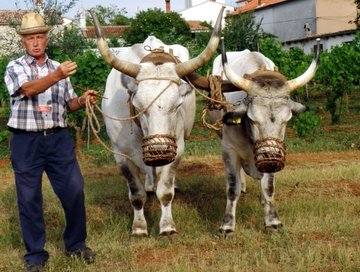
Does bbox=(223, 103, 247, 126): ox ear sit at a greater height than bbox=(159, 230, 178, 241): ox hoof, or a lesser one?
greater

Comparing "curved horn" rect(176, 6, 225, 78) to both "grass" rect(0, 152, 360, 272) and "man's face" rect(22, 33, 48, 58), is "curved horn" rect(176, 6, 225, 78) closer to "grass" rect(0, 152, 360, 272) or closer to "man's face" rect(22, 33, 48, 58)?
"man's face" rect(22, 33, 48, 58)

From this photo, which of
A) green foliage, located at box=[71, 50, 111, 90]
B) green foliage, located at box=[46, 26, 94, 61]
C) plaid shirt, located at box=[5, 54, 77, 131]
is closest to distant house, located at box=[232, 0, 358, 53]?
green foliage, located at box=[46, 26, 94, 61]

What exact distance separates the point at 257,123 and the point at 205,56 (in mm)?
803

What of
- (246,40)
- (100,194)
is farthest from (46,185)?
(246,40)

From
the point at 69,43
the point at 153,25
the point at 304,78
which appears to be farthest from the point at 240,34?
the point at 304,78

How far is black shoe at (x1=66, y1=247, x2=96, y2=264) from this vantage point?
549 centimetres

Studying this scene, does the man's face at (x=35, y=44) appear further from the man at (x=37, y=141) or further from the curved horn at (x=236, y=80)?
the curved horn at (x=236, y=80)

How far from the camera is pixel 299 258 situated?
17.1 ft

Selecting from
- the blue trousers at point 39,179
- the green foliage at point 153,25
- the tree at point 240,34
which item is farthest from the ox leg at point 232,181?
the green foliage at point 153,25

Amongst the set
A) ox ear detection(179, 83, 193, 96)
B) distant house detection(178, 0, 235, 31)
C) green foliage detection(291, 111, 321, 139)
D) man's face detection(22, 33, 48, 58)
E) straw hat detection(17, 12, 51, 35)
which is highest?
distant house detection(178, 0, 235, 31)

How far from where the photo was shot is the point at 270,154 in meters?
5.27

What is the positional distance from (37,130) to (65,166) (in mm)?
422

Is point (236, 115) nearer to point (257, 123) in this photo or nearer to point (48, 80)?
point (257, 123)

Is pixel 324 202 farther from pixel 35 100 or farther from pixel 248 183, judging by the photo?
pixel 35 100
